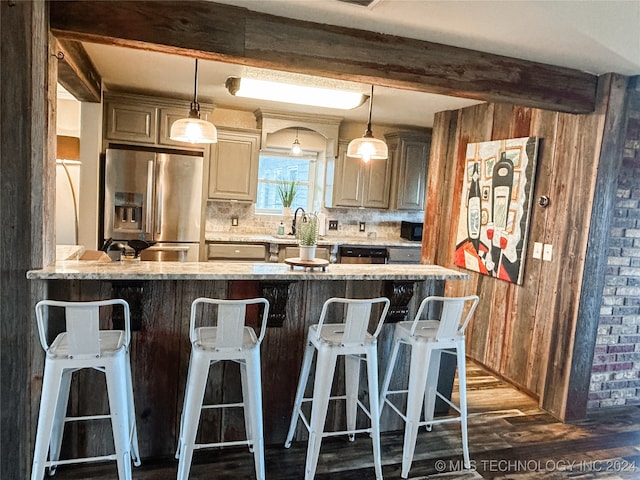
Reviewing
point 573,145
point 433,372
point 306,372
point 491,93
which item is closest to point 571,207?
point 573,145

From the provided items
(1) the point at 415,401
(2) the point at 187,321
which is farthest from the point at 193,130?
(1) the point at 415,401

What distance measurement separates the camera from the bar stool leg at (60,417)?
204 cm

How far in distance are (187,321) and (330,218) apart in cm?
332

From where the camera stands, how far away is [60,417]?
2.09 m

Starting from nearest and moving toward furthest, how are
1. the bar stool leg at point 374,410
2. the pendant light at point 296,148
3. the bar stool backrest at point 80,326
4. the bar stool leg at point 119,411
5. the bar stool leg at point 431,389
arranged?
the bar stool backrest at point 80,326
the bar stool leg at point 119,411
the bar stool leg at point 374,410
the bar stool leg at point 431,389
the pendant light at point 296,148

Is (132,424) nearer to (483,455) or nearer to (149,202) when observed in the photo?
(483,455)

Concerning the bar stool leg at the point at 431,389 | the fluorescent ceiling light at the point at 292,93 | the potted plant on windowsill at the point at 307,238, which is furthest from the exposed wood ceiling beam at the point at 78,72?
the bar stool leg at the point at 431,389

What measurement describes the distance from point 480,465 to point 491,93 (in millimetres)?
2146

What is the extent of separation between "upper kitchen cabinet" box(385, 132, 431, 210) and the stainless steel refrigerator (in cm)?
225

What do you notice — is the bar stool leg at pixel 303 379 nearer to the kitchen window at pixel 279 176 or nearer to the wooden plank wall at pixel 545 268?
the wooden plank wall at pixel 545 268

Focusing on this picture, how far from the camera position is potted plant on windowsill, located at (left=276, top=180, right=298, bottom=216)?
530 cm

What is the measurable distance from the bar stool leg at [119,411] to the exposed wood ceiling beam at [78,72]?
5.31 ft

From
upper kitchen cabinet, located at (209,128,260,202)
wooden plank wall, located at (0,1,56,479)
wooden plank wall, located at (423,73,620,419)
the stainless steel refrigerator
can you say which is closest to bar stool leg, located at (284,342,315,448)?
wooden plank wall, located at (0,1,56,479)

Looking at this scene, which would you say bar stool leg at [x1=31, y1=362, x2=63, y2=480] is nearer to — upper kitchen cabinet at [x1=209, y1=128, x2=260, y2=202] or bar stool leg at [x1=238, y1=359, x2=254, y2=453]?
bar stool leg at [x1=238, y1=359, x2=254, y2=453]
